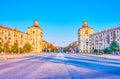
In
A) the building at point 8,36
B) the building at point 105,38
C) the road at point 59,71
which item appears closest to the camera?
the road at point 59,71

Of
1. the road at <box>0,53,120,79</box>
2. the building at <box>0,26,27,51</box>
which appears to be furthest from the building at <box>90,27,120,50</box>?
the road at <box>0,53,120,79</box>

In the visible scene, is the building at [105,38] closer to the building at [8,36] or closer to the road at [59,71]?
the building at [8,36]

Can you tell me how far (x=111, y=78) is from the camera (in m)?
15.1

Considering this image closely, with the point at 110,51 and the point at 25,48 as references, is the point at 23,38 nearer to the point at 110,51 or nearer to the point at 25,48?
the point at 25,48

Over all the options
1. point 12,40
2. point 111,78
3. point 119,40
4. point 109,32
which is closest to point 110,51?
point 119,40

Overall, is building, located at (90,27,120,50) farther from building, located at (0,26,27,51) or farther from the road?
the road

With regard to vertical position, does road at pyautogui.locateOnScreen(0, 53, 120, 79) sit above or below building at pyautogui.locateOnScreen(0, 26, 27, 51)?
below

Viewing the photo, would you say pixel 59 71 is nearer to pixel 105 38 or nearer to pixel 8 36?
pixel 8 36

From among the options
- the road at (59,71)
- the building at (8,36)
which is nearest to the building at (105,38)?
the building at (8,36)

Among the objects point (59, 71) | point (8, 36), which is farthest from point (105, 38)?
point (59, 71)

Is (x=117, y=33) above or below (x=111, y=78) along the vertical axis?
above

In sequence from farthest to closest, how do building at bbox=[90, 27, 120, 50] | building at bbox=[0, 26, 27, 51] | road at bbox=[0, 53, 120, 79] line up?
building at bbox=[90, 27, 120, 50], building at bbox=[0, 26, 27, 51], road at bbox=[0, 53, 120, 79]

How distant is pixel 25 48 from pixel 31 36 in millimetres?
57432

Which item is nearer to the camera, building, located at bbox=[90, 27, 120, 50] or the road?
the road
